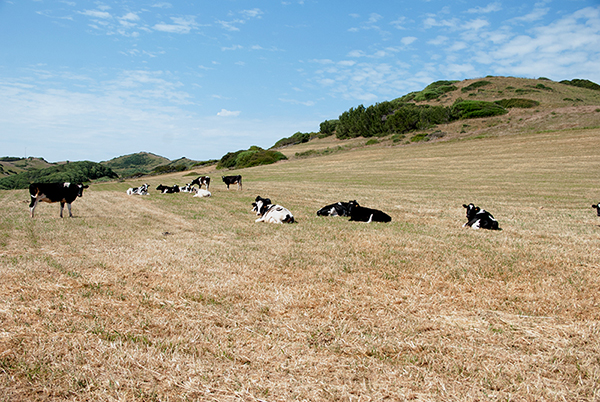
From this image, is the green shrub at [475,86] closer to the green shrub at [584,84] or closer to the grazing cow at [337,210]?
the green shrub at [584,84]

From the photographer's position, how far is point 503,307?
4.78 m

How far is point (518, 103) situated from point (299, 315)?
8786 centimetres

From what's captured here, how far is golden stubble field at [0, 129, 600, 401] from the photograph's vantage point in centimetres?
308

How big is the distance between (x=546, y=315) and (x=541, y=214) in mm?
11790

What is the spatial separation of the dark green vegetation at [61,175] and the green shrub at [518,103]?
272ft

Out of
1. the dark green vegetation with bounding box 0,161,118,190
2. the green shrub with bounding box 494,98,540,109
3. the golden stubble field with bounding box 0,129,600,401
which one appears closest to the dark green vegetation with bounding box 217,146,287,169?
the dark green vegetation with bounding box 0,161,118,190

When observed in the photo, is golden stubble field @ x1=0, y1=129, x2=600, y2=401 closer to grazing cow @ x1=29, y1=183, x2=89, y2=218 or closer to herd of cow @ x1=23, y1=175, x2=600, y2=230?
herd of cow @ x1=23, y1=175, x2=600, y2=230

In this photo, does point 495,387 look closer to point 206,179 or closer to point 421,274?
point 421,274

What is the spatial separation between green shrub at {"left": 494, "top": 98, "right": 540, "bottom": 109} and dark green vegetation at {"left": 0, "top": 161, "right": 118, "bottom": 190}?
82922mm

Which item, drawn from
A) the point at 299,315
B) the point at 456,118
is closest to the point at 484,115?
the point at 456,118

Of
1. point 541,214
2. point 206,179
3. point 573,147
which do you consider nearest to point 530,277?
point 541,214

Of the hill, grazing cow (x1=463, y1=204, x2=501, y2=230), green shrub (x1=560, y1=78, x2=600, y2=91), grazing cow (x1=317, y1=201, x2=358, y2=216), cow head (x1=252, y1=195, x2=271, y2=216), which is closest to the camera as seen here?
grazing cow (x1=463, y1=204, x2=501, y2=230)

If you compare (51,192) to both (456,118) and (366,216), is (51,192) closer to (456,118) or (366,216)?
(366,216)

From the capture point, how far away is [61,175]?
56844 millimetres
